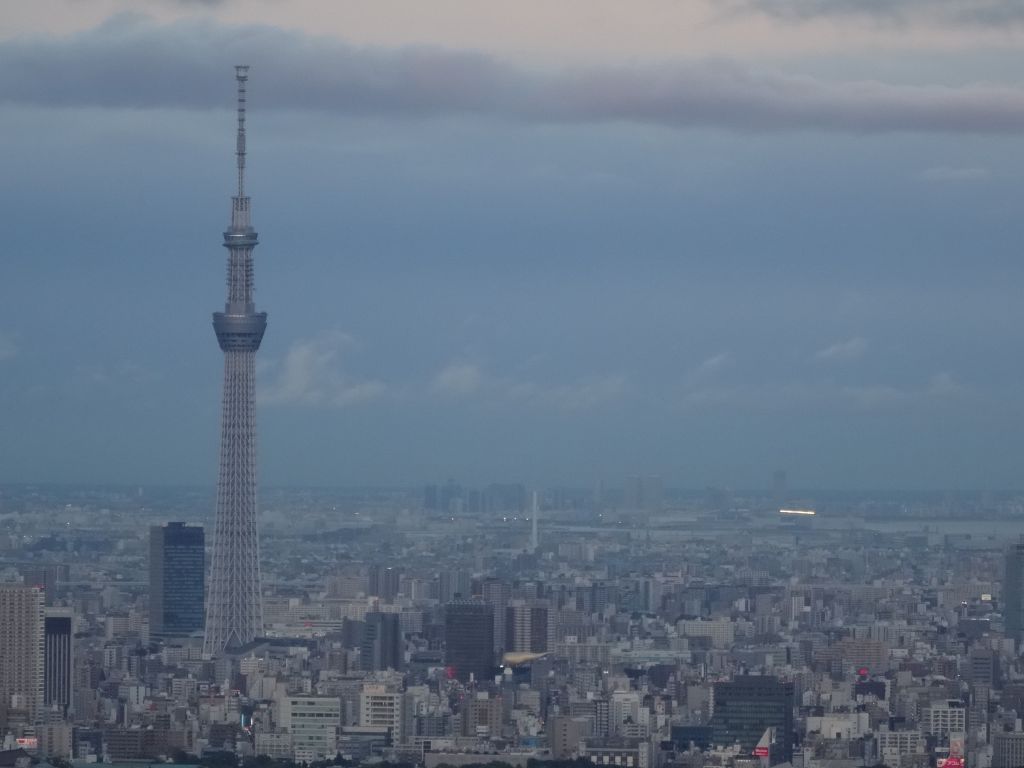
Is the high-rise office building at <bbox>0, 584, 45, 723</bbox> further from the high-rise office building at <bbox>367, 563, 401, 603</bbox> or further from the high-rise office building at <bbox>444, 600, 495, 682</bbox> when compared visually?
the high-rise office building at <bbox>367, 563, 401, 603</bbox>

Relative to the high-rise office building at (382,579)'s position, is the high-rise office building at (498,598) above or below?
below

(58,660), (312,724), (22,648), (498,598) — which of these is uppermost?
(498,598)

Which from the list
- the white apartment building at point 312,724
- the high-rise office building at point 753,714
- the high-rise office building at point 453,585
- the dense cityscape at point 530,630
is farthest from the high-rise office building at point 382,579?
the high-rise office building at point 753,714

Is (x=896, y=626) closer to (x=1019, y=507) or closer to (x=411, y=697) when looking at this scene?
(x=1019, y=507)

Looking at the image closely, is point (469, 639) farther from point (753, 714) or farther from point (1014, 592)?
point (753, 714)

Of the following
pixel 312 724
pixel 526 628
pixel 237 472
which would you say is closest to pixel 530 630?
pixel 526 628

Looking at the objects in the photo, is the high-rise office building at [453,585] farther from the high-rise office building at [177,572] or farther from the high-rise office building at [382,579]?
the high-rise office building at [177,572]

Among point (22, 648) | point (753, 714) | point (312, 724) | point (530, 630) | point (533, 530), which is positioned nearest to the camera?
point (753, 714)
